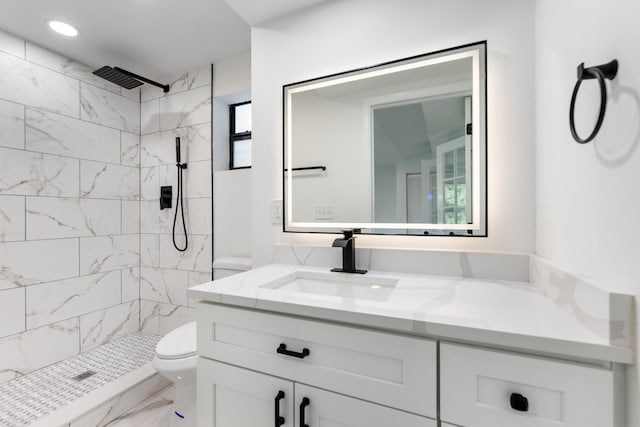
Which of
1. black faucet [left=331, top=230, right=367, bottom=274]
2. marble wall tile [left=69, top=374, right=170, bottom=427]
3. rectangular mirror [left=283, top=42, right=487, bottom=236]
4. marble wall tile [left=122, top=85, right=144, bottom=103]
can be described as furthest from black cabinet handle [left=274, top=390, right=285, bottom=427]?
marble wall tile [left=122, top=85, right=144, bottom=103]

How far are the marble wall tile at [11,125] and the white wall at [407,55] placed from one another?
5.43 ft

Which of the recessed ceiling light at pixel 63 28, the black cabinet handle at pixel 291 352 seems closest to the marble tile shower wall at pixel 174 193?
the recessed ceiling light at pixel 63 28

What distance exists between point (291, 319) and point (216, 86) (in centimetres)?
211

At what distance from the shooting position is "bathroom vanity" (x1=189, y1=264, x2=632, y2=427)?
626mm

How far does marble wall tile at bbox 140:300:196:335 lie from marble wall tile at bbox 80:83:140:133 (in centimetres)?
159

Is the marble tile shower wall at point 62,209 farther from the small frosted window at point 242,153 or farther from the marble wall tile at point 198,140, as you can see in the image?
the small frosted window at point 242,153

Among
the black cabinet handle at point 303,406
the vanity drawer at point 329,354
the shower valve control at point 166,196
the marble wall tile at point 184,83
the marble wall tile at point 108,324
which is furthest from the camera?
the shower valve control at point 166,196

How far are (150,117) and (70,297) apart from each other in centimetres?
160

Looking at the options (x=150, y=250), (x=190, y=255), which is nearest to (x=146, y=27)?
(x=190, y=255)

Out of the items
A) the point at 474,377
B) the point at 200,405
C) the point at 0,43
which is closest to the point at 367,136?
the point at 474,377

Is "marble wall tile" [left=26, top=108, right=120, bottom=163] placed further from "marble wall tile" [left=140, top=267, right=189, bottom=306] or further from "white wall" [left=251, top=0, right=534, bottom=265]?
"white wall" [left=251, top=0, right=534, bottom=265]

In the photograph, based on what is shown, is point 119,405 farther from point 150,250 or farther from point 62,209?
point 62,209

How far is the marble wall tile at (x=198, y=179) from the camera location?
91.9 inches

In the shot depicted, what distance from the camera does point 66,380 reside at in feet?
6.13
